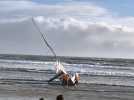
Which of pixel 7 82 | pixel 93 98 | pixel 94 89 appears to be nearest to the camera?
pixel 93 98

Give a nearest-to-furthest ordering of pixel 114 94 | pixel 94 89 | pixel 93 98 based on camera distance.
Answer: pixel 93 98 → pixel 114 94 → pixel 94 89

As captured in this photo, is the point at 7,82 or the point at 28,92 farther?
the point at 7,82

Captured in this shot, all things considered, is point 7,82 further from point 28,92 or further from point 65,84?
point 28,92

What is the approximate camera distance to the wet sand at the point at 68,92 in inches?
1309

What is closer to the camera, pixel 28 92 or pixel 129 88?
pixel 28 92

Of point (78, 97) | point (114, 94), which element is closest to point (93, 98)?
point (78, 97)

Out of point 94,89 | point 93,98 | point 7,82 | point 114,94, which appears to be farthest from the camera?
point 7,82

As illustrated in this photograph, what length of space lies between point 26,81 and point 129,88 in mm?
8718

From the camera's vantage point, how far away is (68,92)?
37656 millimetres

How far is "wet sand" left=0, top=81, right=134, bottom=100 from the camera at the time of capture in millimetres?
33250

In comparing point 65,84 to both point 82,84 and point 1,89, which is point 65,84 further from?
point 1,89

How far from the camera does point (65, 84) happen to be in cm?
4391

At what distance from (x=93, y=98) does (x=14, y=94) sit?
4.96 meters

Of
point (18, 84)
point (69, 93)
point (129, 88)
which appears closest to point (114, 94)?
point (69, 93)
